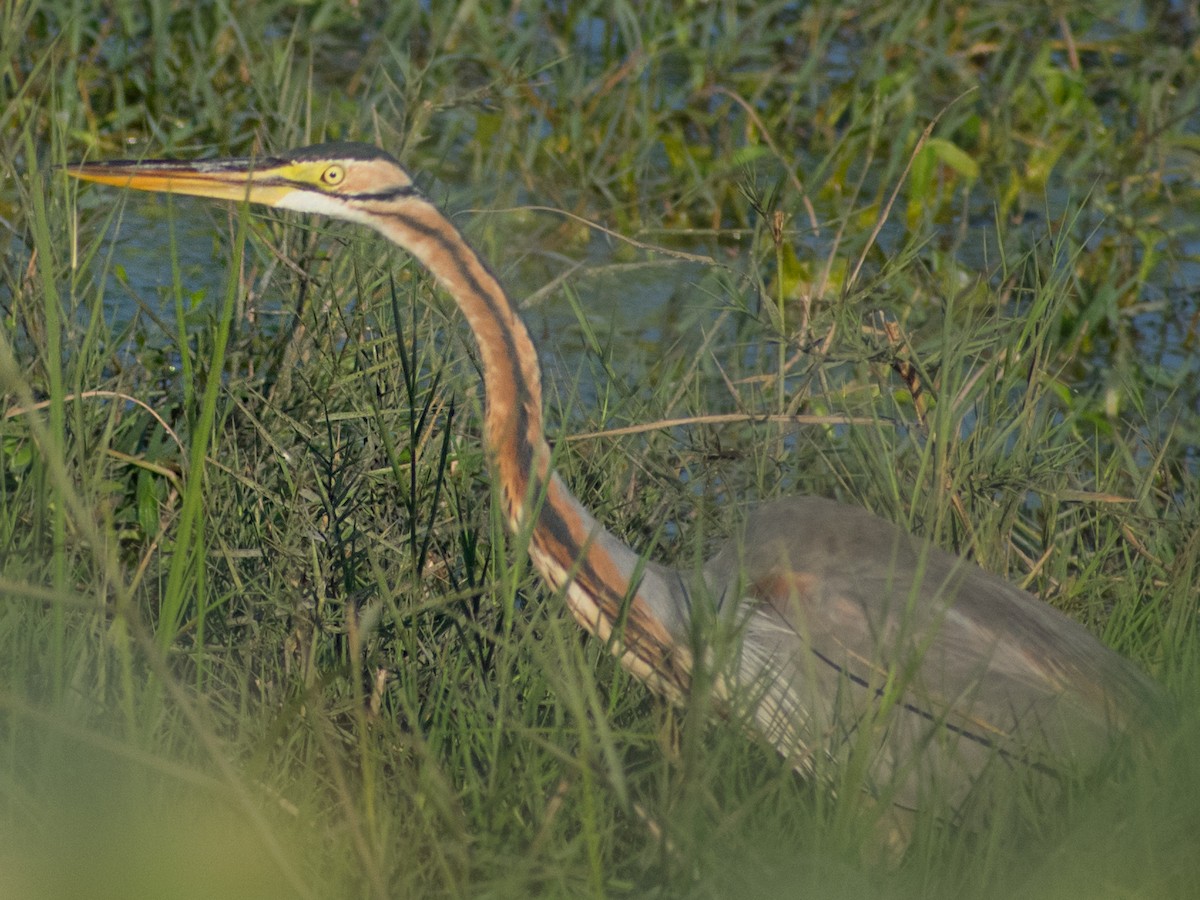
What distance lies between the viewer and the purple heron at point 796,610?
8.42 feet

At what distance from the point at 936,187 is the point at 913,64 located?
69cm

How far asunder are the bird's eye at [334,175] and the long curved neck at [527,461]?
3.0 inches

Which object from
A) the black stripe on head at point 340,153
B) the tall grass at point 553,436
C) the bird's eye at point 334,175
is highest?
the black stripe on head at point 340,153

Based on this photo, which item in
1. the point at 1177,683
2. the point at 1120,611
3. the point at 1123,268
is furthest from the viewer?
the point at 1123,268

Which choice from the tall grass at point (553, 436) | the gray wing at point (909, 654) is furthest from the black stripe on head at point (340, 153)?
the gray wing at point (909, 654)

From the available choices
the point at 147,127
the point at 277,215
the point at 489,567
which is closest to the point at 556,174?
the point at 147,127

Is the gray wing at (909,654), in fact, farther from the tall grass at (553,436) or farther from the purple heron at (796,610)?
the tall grass at (553,436)

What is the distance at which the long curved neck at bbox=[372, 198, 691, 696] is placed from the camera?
258cm

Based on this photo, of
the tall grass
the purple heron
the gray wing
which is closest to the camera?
the tall grass

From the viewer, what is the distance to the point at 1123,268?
539cm

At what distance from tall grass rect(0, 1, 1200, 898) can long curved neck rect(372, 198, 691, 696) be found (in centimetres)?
9

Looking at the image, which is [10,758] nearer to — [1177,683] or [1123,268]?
[1177,683]

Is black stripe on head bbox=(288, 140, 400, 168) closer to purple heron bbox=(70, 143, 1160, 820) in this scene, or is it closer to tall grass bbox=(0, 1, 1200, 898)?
purple heron bbox=(70, 143, 1160, 820)

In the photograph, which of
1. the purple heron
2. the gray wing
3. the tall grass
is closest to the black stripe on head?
the purple heron
